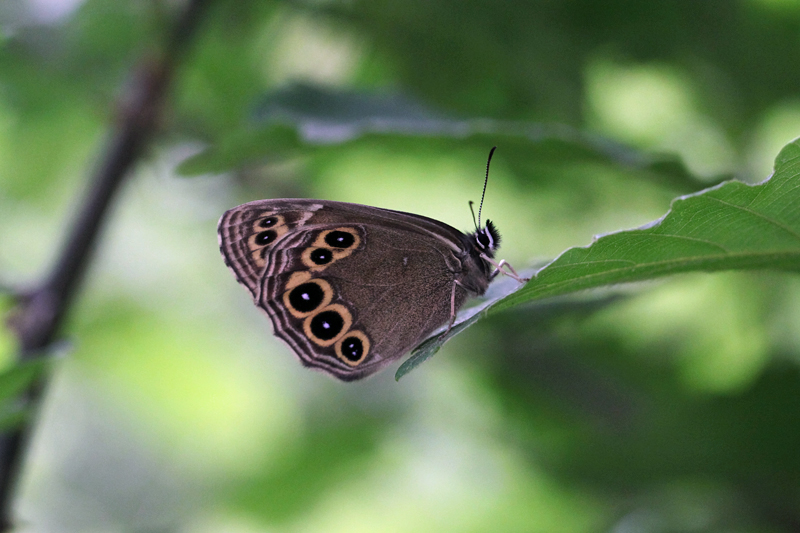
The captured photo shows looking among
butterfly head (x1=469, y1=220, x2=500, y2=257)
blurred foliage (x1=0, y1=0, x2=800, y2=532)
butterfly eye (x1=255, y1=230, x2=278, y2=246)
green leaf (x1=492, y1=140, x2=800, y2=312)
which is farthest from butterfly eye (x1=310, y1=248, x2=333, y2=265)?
green leaf (x1=492, y1=140, x2=800, y2=312)

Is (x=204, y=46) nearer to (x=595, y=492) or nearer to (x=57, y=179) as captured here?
(x=57, y=179)

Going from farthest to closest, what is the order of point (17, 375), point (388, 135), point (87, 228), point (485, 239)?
point (485, 239) < point (87, 228) < point (388, 135) < point (17, 375)

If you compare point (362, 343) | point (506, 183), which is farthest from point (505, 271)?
point (506, 183)

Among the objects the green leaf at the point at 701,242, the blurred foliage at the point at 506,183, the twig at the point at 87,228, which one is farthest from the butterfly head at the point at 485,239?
the twig at the point at 87,228

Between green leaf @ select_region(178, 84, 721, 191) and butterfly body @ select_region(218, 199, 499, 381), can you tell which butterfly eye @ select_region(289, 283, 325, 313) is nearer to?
butterfly body @ select_region(218, 199, 499, 381)

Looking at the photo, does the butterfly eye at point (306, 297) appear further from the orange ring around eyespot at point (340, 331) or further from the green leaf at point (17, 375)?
the green leaf at point (17, 375)

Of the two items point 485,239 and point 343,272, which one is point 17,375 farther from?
point 485,239
